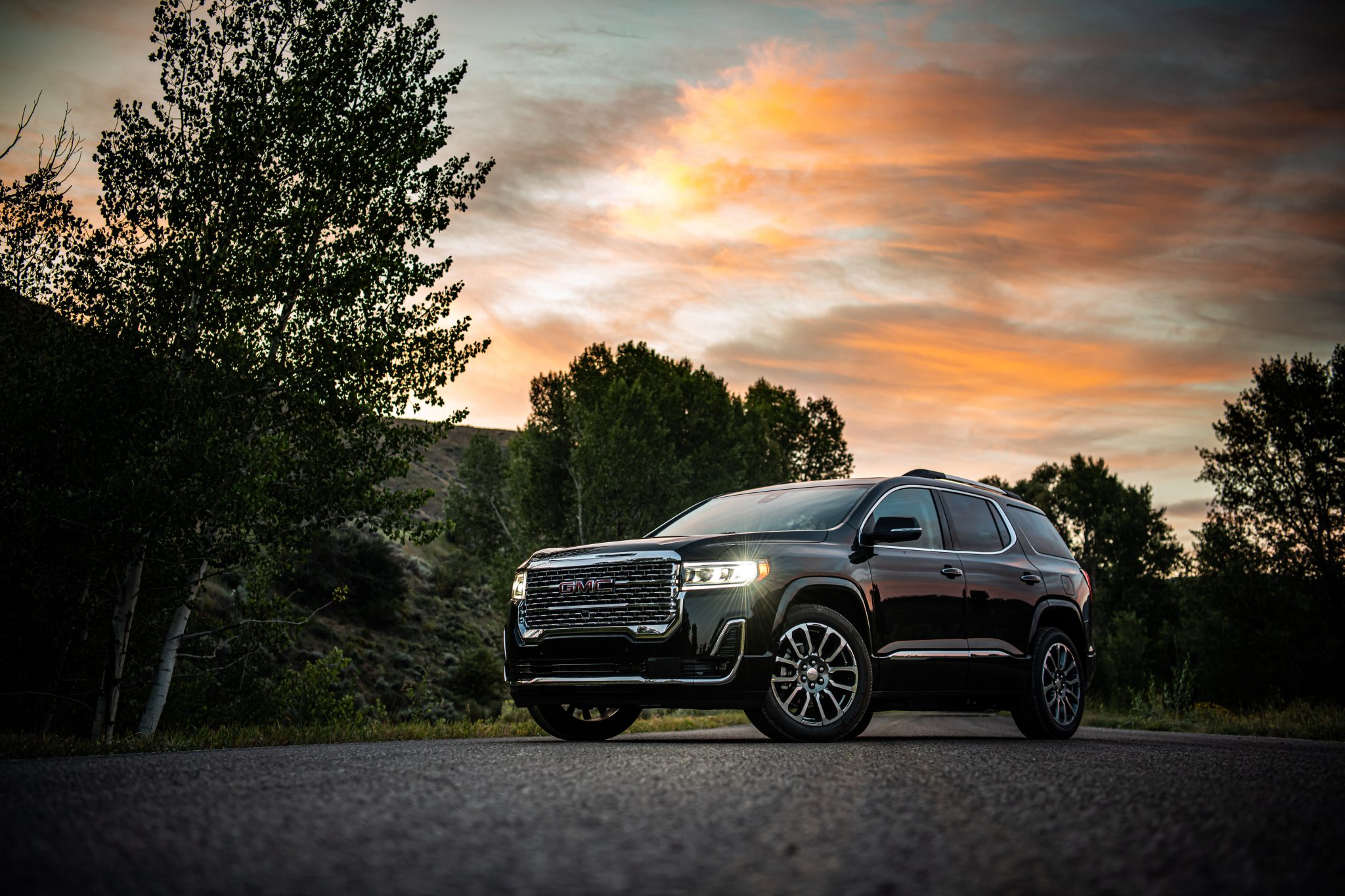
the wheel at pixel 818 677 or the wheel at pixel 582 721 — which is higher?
the wheel at pixel 818 677

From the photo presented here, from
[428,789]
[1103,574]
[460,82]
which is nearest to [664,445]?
[460,82]

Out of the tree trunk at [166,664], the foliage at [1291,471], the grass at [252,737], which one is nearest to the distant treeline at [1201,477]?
the foliage at [1291,471]

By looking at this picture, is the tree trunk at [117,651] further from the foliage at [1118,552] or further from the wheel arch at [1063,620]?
the foliage at [1118,552]

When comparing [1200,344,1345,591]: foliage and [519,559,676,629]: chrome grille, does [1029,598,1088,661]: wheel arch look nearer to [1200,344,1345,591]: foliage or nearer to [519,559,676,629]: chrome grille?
[519,559,676,629]: chrome grille

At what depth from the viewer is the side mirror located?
8266 millimetres

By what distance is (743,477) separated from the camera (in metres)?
48.5

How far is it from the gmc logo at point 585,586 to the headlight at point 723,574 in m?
0.61

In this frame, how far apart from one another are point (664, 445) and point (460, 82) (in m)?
26.8

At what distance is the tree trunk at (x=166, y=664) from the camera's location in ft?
51.6

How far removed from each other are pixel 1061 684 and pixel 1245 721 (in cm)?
766

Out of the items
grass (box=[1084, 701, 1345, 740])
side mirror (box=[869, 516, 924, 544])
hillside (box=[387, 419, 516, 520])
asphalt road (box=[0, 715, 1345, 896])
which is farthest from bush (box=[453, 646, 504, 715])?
hillside (box=[387, 419, 516, 520])

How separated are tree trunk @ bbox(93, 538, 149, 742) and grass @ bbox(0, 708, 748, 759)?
18.8 feet

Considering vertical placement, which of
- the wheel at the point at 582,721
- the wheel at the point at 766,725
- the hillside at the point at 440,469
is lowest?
the wheel at the point at 582,721

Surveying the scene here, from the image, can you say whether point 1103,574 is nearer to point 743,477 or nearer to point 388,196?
point 743,477
